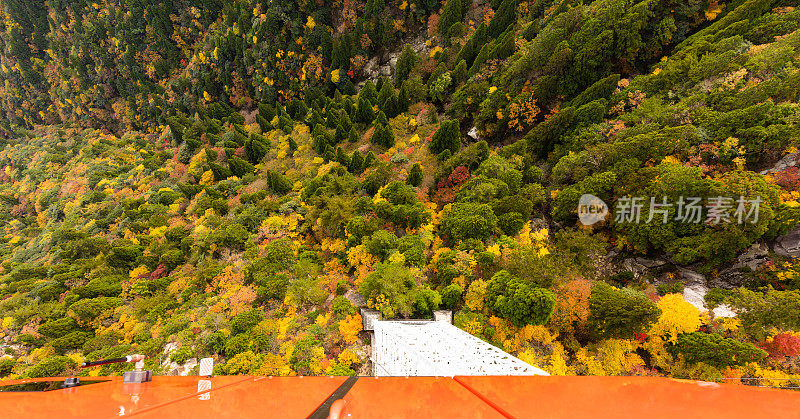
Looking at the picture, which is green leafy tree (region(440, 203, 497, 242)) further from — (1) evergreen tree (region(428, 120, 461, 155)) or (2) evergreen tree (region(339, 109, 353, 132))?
(2) evergreen tree (region(339, 109, 353, 132))

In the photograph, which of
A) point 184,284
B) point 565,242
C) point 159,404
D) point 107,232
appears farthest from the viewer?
point 107,232

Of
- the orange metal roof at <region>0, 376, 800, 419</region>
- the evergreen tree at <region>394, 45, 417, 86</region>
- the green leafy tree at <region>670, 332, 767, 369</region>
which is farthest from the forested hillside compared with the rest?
the orange metal roof at <region>0, 376, 800, 419</region>

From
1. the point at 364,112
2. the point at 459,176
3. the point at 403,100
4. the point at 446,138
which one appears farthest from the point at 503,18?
the point at 459,176

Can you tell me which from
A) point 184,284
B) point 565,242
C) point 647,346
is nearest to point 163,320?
point 184,284

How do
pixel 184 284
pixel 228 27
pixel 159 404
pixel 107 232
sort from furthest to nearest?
pixel 228 27 → pixel 107 232 → pixel 184 284 → pixel 159 404

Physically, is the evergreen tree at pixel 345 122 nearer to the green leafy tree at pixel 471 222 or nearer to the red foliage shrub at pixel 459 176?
the red foliage shrub at pixel 459 176

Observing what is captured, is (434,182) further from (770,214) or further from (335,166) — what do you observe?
(770,214)
